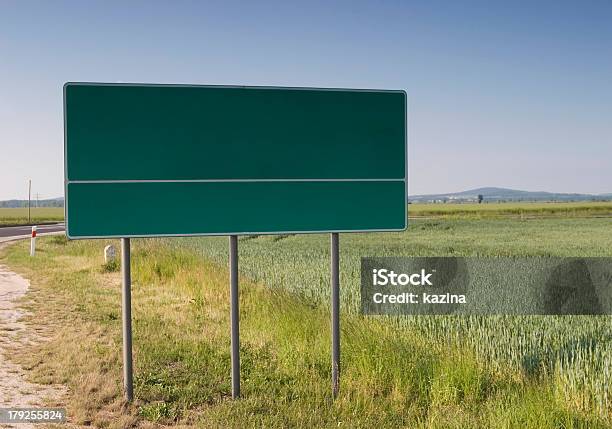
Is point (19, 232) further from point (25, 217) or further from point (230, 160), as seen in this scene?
point (230, 160)

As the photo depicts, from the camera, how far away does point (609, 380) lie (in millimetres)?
5730

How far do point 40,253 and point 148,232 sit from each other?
1918 cm

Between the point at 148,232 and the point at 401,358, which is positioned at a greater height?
the point at 148,232

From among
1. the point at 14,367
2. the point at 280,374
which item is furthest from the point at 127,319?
the point at 14,367

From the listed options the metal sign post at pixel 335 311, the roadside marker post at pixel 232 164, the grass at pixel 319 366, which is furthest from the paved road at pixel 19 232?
the metal sign post at pixel 335 311

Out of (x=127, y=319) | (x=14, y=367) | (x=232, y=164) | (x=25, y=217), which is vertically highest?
(x=25, y=217)

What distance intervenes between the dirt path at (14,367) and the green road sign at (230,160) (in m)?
1.99

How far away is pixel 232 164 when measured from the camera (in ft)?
21.4

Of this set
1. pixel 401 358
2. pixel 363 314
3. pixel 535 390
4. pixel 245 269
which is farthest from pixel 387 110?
pixel 245 269

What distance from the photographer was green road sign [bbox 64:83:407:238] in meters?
6.20

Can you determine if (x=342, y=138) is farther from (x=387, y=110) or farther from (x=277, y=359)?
(x=277, y=359)
